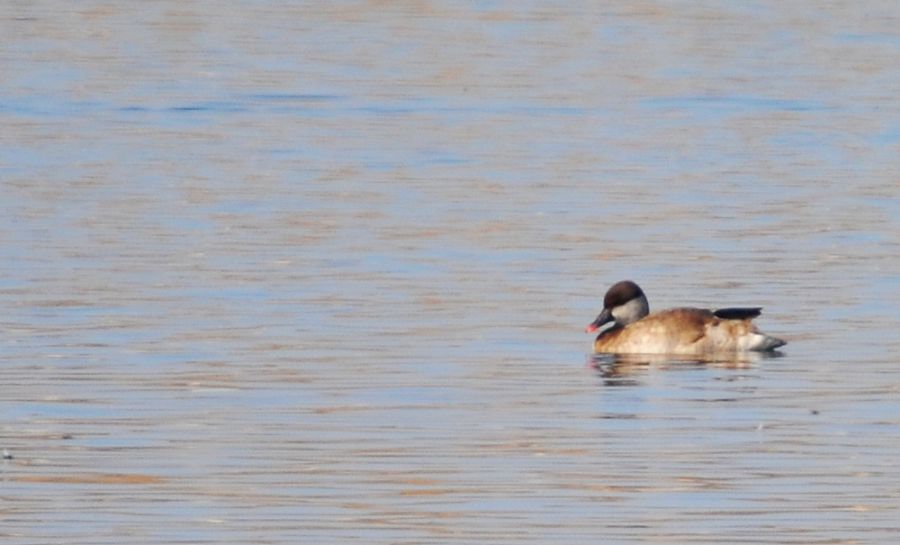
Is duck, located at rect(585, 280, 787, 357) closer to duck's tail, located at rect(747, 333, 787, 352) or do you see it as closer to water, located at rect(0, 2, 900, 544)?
duck's tail, located at rect(747, 333, 787, 352)

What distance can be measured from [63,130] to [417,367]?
13693mm

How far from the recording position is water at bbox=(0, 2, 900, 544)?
998 cm

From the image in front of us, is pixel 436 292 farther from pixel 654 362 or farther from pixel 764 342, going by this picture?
pixel 764 342

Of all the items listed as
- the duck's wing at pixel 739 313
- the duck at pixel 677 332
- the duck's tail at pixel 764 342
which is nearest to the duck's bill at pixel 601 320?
the duck at pixel 677 332

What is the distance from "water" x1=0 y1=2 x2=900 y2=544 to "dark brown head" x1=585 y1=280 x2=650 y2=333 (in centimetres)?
16

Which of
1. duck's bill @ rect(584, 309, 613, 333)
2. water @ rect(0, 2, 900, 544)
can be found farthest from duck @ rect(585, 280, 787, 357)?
water @ rect(0, 2, 900, 544)

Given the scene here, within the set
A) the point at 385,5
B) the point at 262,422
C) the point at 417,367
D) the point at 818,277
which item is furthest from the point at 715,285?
the point at 385,5

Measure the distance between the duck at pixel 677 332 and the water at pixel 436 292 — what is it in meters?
0.20

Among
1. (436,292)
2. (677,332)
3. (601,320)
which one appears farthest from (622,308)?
(436,292)

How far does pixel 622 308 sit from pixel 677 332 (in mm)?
398

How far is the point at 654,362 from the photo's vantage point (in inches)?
567

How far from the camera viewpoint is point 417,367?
530 inches

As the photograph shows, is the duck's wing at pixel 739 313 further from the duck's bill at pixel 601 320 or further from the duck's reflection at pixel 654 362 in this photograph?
the duck's bill at pixel 601 320

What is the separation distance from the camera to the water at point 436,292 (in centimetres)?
998
